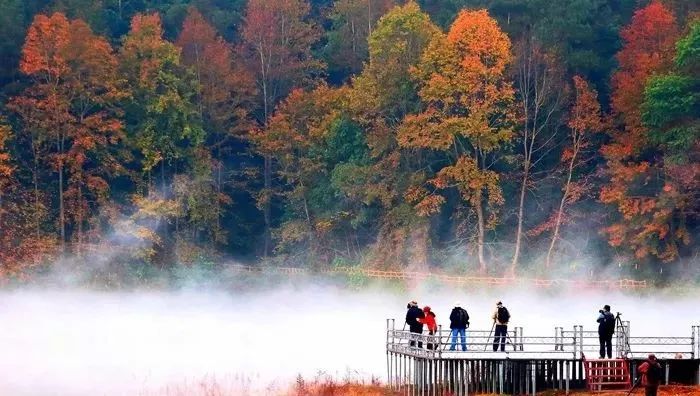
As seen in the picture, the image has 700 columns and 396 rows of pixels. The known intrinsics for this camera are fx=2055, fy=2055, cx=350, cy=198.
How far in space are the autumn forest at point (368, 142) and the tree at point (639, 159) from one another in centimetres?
12

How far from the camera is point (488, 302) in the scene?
316ft

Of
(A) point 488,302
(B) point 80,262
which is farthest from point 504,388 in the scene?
(B) point 80,262

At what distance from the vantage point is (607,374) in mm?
54031

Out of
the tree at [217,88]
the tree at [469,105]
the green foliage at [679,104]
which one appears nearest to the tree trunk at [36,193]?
the tree at [217,88]

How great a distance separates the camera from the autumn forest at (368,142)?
319 ft

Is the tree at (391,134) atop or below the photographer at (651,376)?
atop

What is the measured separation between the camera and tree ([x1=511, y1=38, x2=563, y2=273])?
10044 centimetres

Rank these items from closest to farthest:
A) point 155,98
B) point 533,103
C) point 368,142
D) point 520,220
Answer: point 520,220, point 533,103, point 368,142, point 155,98

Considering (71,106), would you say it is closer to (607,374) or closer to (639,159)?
(639,159)

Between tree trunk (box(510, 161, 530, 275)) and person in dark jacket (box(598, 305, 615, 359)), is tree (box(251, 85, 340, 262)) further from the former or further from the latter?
person in dark jacket (box(598, 305, 615, 359))

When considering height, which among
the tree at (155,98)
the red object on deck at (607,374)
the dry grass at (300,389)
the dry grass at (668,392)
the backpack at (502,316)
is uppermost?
the tree at (155,98)

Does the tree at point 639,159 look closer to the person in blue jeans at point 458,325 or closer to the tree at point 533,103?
the tree at point 533,103

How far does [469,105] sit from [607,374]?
4725 centimetres

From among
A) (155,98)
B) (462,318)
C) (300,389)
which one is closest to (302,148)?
(155,98)
